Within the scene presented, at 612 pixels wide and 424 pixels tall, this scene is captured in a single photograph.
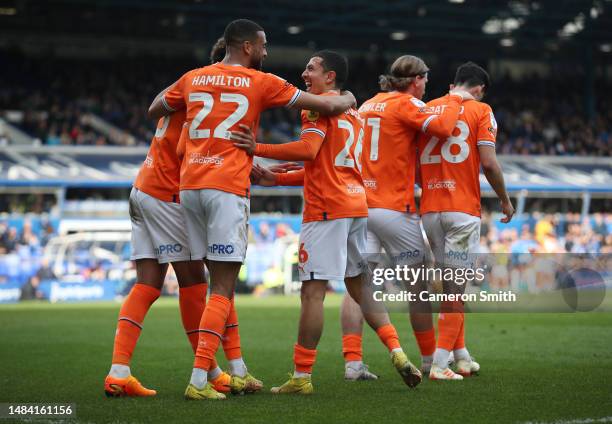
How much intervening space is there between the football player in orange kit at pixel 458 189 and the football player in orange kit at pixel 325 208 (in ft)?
3.17

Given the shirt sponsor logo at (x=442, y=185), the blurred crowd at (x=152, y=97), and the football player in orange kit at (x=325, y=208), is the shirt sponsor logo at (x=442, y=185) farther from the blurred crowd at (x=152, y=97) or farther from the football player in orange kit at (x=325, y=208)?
the blurred crowd at (x=152, y=97)

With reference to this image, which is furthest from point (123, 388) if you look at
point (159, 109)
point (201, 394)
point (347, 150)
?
point (347, 150)

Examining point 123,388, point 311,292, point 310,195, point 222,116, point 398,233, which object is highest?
point 222,116

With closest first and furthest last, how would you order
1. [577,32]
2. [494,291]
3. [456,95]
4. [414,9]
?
1. [456,95]
2. [494,291]
3. [414,9]
4. [577,32]

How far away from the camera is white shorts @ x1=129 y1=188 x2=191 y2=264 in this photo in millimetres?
6859

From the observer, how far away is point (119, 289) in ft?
88.2

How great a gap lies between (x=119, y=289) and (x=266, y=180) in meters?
20.3

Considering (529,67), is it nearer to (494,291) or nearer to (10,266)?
(10,266)

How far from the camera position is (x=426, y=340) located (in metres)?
7.90

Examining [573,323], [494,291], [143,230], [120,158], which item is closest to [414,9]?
[120,158]

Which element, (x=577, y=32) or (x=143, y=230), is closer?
(x=143, y=230)

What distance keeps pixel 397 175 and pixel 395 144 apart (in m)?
0.24

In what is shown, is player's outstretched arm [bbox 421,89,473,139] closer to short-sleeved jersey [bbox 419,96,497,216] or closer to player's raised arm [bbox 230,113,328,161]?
short-sleeved jersey [bbox 419,96,497,216]

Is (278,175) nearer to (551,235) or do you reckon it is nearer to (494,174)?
(494,174)
